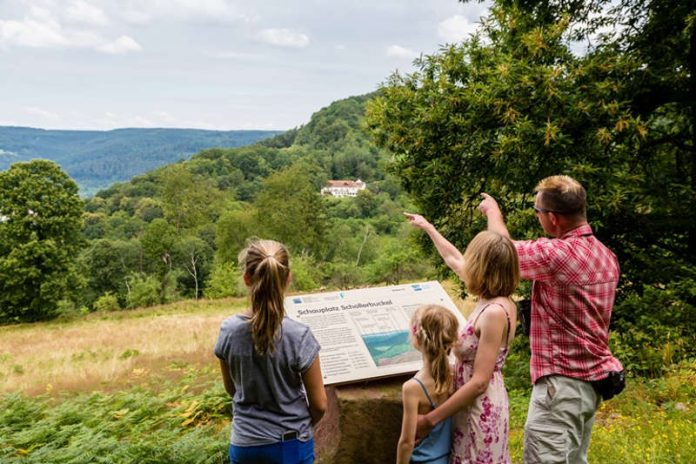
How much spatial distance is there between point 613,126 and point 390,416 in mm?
5452

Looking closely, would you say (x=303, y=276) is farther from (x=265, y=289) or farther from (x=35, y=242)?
(x=265, y=289)

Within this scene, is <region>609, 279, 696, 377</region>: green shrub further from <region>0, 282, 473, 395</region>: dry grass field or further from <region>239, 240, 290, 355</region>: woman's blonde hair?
<region>239, 240, 290, 355</region>: woman's blonde hair

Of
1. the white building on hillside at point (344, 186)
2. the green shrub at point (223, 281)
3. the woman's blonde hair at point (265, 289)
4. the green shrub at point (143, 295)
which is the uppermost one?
the woman's blonde hair at point (265, 289)

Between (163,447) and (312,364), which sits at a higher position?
(312,364)

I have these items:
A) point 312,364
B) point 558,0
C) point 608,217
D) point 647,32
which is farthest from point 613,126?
point 312,364

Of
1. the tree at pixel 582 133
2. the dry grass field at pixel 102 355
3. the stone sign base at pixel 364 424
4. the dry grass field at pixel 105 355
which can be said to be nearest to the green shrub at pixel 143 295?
the dry grass field at pixel 102 355

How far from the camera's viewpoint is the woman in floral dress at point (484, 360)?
127 inches

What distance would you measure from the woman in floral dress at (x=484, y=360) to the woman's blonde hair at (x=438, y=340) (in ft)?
0.29

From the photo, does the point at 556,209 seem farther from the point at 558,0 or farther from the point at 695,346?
the point at 558,0

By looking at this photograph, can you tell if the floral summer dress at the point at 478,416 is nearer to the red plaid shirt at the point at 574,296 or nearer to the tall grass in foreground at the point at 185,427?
the red plaid shirt at the point at 574,296

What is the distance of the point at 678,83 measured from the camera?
8.37 metres

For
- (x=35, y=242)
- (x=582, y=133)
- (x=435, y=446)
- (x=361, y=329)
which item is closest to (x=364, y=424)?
(x=361, y=329)

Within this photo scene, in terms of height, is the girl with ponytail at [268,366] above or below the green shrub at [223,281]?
above

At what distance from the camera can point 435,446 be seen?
11.2 feet
